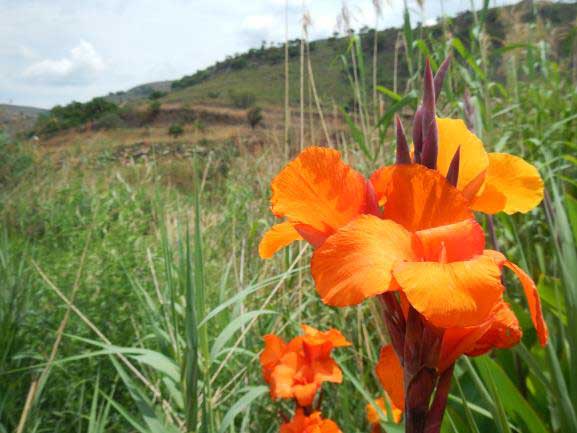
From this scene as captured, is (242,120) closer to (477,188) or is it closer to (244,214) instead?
(244,214)

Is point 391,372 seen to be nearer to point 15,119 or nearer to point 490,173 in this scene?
point 490,173

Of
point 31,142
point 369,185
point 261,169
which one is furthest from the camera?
point 31,142

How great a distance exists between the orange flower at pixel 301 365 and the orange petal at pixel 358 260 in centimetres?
71

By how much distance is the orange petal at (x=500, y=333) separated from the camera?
0.53 metres

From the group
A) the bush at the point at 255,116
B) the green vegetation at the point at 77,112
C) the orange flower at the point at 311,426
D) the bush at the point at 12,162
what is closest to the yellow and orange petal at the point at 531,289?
the orange flower at the point at 311,426

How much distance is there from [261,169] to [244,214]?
1123 millimetres

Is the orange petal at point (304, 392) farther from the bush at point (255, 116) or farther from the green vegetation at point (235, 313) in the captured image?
the bush at point (255, 116)

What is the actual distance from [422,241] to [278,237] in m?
0.17

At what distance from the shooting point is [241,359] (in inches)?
69.5

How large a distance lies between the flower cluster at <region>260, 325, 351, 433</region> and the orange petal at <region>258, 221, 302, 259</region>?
1.88ft

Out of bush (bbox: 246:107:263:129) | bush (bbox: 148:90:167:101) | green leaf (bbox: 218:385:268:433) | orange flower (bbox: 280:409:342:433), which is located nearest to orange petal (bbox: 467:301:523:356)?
orange flower (bbox: 280:409:342:433)

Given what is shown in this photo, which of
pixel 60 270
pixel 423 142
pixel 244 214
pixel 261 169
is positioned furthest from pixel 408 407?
pixel 261 169

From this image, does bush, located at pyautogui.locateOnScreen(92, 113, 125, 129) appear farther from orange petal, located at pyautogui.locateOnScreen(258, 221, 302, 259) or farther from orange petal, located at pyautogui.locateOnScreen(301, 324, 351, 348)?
orange petal, located at pyautogui.locateOnScreen(258, 221, 302, 259)

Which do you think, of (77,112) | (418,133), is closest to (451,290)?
(418,133)
